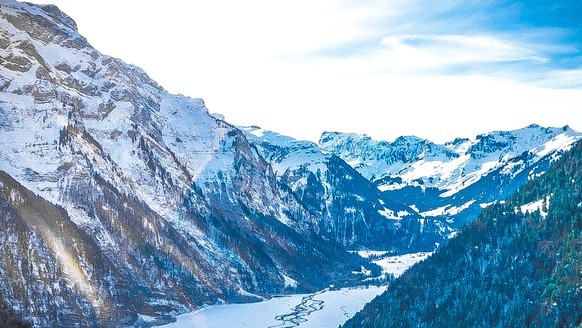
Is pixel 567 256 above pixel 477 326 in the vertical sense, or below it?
above

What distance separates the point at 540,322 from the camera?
606 ft

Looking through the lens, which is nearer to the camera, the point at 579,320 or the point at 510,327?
the point at 579,320

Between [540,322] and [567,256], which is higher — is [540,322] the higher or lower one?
the lower one

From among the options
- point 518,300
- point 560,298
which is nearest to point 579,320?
point 560,298

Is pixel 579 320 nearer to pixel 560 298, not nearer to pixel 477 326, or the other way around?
pixel 560 298

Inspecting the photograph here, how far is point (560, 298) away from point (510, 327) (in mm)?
14264

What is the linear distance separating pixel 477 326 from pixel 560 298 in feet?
75.8

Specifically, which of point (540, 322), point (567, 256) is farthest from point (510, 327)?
point (567, 256)

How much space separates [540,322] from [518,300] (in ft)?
46.6

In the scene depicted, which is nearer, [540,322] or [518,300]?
[540,322]

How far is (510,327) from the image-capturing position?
19038 cm

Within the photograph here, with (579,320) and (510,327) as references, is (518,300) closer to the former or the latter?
(510,327)

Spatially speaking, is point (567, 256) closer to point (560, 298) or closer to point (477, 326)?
point (560, 298)

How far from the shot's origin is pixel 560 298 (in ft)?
607
